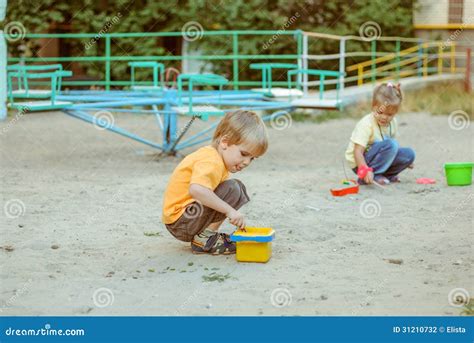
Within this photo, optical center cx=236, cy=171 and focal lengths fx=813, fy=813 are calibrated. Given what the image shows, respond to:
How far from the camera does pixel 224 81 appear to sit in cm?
683

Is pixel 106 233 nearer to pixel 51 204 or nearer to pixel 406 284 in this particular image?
pixel 51 204

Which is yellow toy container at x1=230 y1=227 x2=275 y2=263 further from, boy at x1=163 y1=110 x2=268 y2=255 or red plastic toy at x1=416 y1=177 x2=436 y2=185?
red plastic toy at x1=416 y1=177 x2=436 y2=185

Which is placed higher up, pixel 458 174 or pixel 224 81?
pixel 224 81

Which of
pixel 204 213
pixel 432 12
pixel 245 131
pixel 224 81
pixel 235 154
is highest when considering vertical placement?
pixel 432 12

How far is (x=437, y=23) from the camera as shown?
15344 mm

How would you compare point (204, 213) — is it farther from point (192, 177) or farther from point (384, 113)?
point (384, 113)

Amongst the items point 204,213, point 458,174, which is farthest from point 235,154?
point 458,174

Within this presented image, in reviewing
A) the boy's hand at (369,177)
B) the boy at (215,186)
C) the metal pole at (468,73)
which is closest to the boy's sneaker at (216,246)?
the boy at (215,186)

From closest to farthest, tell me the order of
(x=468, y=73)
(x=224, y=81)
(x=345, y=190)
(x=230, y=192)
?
(x=230, y=192)
(x=345, y=190)
(x=224, y=81)
(x=468, y=73)

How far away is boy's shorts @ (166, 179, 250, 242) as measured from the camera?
4.07 metres

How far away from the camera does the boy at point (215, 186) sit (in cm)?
391

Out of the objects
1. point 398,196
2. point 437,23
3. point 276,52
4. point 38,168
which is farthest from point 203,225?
point 437,23

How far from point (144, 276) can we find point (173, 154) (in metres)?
4.23

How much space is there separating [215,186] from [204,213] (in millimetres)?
168
